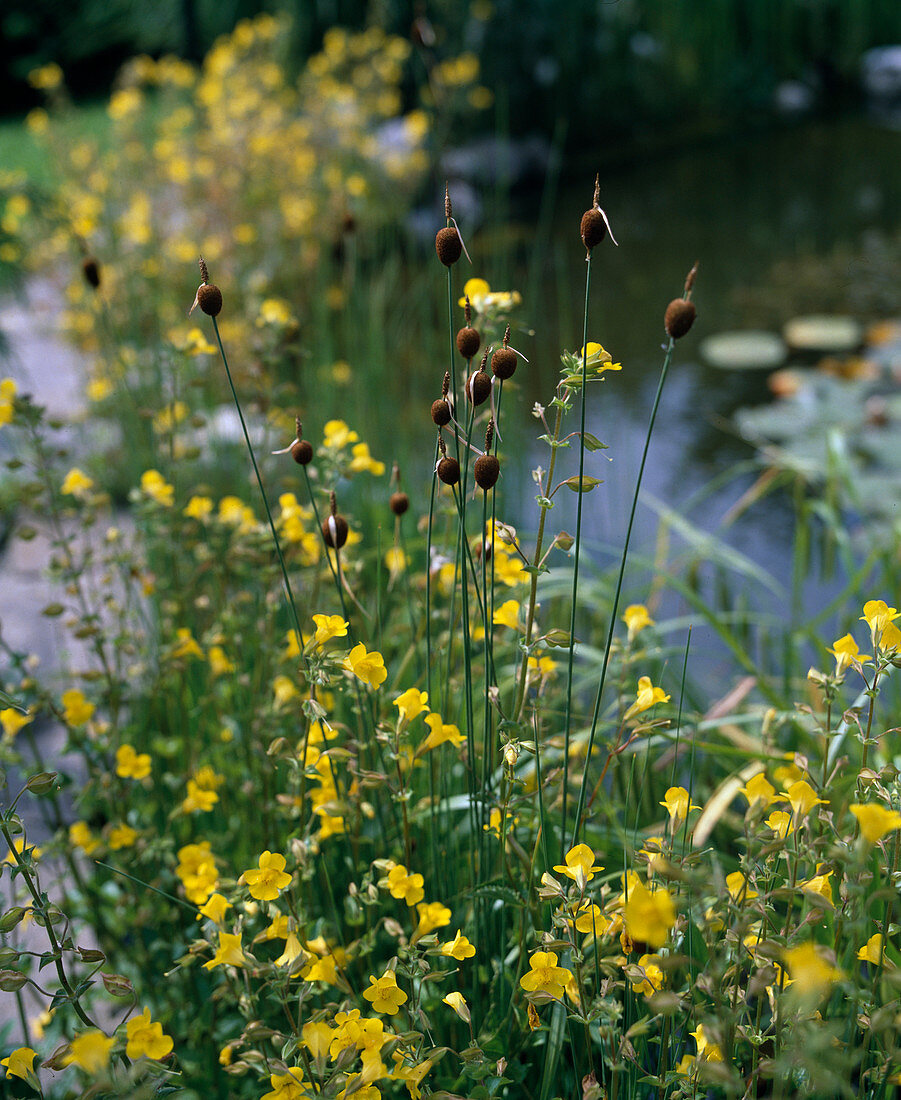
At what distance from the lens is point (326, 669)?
2.62 feet

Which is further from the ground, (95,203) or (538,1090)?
(95,203)

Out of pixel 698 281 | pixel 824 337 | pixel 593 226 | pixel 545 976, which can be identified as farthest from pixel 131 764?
pixel 698 281

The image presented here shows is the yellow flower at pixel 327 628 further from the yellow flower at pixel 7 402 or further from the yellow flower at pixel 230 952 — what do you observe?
the yellow flower at pixel 7 402

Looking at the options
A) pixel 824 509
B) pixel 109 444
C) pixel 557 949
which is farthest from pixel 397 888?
pixel 109 444

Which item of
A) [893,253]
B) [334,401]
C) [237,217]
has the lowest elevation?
[893,253]

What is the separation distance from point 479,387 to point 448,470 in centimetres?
7

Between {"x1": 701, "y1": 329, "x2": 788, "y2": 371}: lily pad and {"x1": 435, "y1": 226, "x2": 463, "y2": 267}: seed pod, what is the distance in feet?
11.7

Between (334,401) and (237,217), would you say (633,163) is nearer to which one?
(237,217)

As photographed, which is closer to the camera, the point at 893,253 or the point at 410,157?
the point at 410,157

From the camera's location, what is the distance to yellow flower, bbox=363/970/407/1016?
2.37 feet

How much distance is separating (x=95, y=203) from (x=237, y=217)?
0.57 meters

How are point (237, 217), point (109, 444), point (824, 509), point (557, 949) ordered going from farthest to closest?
1. point (237, 217)
2. point (109, 444)
3. point (824, 509)
4. point (557, 949)

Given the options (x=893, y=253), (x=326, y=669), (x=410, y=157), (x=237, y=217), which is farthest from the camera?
(x=893, y=253)

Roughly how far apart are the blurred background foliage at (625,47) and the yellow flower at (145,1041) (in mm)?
5364
